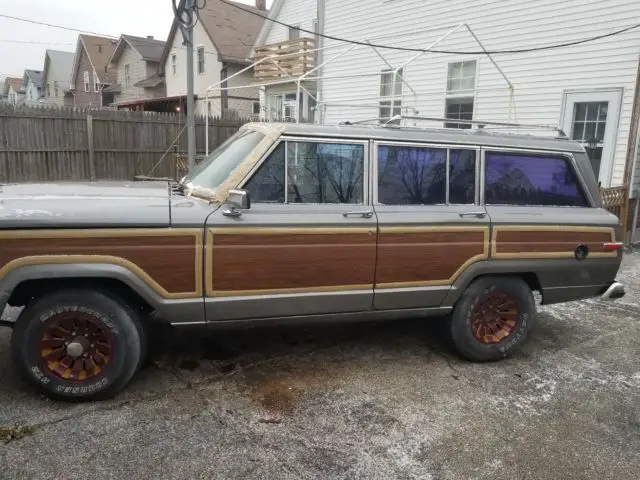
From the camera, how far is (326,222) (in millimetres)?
3711

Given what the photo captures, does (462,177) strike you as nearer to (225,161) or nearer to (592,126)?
(225,161)

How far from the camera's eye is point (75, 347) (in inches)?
131

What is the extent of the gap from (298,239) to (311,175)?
0.50 meters

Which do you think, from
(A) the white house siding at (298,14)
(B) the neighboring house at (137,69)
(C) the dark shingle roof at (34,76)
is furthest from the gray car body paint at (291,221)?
(C) the dark shingle roof at (34,76)

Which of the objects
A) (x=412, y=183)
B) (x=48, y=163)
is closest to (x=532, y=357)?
(x=412, y=183)

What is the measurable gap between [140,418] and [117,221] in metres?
1.26

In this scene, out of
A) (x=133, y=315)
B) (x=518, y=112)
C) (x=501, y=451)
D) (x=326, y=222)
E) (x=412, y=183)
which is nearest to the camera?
(x=501, y=451)

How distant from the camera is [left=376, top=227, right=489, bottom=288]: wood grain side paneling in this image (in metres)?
3.89

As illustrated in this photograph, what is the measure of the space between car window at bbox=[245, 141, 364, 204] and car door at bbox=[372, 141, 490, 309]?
17cm

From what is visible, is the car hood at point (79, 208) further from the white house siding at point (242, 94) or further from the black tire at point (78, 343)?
the white house siding at point (242, 94)

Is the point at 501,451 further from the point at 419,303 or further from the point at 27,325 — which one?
the point at 27,325

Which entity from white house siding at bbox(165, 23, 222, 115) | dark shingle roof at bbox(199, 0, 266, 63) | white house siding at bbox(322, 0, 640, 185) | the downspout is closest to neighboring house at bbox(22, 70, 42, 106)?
white house siding at bbox(165, 23, 222, 115)

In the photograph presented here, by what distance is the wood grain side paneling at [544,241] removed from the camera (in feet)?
13.7

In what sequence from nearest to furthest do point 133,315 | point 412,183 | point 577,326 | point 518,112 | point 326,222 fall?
point 133,315 < point 326,222 < point 412,183 < point 577,326 < point 518,112
